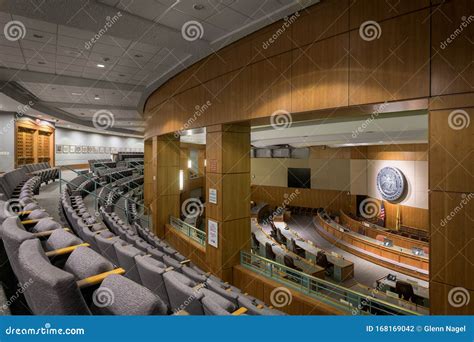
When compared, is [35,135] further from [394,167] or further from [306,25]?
[394,167]

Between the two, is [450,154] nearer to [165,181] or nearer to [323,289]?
[323,289]

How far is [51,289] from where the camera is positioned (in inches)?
51.6

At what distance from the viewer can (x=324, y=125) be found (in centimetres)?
798

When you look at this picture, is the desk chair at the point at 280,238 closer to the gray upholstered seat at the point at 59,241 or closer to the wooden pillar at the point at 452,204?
the wooden pillar at the point at 452,204

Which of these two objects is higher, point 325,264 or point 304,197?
point 304,197

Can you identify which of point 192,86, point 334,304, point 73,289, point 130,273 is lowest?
point 334,304

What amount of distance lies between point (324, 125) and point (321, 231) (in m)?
6.41

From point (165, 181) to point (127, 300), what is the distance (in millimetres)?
7316


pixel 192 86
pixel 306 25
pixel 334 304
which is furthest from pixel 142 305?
pixel 192 86

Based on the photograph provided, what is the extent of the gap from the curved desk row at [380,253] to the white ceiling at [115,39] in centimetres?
825

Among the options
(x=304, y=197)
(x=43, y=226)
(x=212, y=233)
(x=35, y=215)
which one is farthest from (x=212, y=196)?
(x=304, y=197)

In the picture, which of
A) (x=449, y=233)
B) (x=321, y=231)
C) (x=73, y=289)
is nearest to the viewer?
(x=73, y=289)

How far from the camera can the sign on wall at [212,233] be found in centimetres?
550

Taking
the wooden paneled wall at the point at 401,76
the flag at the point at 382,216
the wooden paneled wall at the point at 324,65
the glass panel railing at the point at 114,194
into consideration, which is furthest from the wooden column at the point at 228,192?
the flag at the point at 382,216
